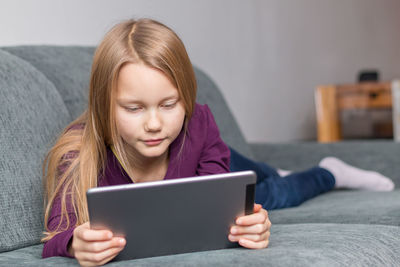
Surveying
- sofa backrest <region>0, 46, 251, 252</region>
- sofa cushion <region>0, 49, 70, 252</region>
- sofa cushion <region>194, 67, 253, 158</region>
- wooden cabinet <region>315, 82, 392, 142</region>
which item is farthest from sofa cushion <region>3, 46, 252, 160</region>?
wooden cabinet <region>315, 82, 392, 142</region>

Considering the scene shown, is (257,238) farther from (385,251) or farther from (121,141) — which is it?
(121,141)

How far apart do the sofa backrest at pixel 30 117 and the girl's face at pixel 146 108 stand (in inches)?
9.3

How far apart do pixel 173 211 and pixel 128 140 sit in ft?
0.85

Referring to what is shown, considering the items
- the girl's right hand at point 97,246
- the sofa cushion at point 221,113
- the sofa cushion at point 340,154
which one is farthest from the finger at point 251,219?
the sofa cushion at point 340,154

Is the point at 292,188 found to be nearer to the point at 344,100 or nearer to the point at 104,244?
the point at 104,244

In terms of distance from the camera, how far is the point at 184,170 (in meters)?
1.23

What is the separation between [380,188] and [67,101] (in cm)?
100

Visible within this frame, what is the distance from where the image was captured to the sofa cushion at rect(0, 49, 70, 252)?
3.54 ft

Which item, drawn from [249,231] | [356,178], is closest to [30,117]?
[249,231]

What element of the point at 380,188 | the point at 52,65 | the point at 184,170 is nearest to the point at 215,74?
the point at 380,188

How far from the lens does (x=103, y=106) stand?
1058mm

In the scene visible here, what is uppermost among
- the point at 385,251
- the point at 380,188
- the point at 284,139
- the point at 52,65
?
the point at 52,65

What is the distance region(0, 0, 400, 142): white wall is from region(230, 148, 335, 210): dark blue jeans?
2.66 ft

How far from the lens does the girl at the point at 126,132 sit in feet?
3.25
